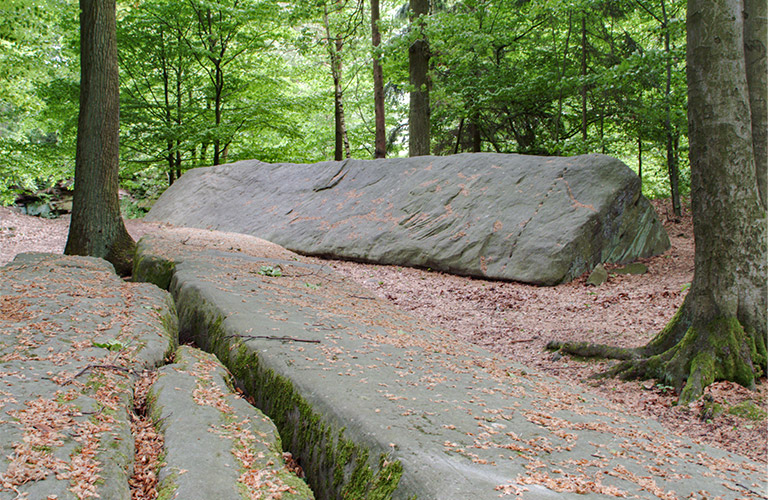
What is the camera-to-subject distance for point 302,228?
10.0m

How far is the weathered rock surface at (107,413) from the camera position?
5.49 feet

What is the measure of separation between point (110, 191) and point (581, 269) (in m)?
6.83

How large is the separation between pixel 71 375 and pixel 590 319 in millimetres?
5132

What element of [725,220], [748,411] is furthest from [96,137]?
[748,411]

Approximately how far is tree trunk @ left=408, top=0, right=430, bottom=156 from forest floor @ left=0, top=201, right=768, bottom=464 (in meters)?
4.83

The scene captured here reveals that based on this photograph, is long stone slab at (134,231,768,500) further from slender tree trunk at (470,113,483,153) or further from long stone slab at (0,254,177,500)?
slender tree trunk at (470,113,483,153)

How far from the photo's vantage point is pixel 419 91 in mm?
11906

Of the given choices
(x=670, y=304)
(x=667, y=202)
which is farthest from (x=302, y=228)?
(x=667, y=202)

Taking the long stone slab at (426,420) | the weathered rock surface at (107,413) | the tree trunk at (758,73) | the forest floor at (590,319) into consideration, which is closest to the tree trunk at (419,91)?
the forest floor at (590,319)

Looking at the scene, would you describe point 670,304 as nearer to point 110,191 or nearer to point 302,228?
point 302,228

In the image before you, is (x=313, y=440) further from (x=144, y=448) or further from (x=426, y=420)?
(x=144, y=448)

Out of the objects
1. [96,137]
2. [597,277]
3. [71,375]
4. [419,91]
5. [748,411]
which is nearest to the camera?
[71,375]

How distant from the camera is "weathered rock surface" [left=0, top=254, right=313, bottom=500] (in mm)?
1673

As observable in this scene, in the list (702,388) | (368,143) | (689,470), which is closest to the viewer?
(689,470)
